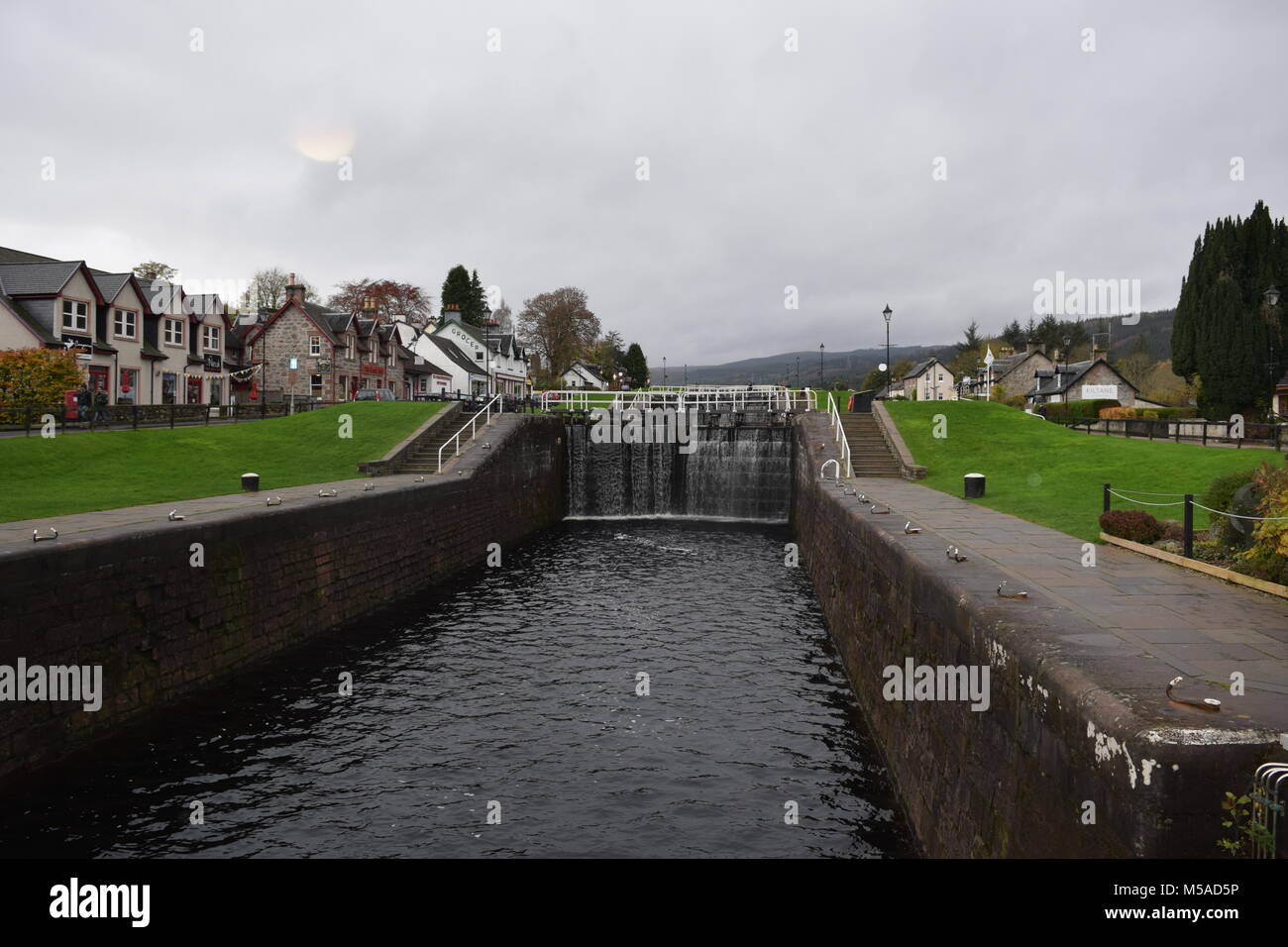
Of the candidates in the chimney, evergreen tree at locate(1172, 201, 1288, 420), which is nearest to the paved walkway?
evergreen tree at locate(1172, 201, 1288, 420)

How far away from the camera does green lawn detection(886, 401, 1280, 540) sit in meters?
18.9

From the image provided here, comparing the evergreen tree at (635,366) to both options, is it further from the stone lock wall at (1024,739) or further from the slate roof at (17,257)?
the stone lock wall at (1024,739)

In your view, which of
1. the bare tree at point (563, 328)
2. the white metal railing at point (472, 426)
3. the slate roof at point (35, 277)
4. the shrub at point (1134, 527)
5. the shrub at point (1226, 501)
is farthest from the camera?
the bare tree at point (563, 328)

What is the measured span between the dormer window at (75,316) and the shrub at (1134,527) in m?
46.7

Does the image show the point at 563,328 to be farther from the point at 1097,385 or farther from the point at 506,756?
the point at 506,756

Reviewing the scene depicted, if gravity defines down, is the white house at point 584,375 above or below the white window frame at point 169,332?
above

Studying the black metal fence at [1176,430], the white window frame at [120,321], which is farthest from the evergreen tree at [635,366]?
the black metal fence at [1176,430]

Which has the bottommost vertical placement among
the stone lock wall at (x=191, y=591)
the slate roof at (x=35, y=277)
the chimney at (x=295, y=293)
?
the stone lock wall at (x=191, y=591)

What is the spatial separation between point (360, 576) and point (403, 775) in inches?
381

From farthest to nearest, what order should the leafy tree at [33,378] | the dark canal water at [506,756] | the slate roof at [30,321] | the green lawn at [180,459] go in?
the slate roof at [30,321]
the leafy tree at [33,378]
the green lawn at [180,459]
the dark canal water at [506,756]

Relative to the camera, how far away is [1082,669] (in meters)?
5.77

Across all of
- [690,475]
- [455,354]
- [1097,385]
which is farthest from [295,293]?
[1097,385]

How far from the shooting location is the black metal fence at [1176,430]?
30033 mm
